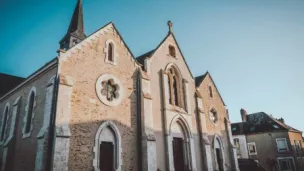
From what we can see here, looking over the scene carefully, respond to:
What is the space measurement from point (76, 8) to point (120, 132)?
20.5 meters

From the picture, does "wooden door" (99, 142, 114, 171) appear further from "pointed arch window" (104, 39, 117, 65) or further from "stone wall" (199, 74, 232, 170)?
"stone wall" (199, 74, 232, 170)

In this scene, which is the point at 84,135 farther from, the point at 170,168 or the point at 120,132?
the point at 170,168

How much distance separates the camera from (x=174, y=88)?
18.3 m

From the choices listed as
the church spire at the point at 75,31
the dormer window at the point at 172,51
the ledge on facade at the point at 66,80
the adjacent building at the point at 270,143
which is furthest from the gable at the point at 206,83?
the adjacent building at the point at 270,143

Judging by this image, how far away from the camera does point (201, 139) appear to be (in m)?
17.9

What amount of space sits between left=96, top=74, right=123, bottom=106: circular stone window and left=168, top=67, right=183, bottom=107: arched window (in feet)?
16.5

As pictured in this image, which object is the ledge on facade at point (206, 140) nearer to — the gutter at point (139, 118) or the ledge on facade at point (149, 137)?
the ledge on facade at point (149, 137)

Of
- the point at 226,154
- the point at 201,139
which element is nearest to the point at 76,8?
the point at 201,139

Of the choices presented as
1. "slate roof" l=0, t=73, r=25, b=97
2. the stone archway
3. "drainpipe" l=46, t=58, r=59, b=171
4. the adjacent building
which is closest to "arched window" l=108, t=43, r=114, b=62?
"drainpipe" l=46, t=58, r=59, b=171

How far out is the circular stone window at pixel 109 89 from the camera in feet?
41.7

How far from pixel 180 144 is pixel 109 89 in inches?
284

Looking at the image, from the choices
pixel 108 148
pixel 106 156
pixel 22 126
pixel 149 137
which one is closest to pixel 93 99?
pixel 108 148

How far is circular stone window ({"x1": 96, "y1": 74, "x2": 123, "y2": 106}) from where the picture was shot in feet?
41.7

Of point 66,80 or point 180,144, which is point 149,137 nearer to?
point 180,144
